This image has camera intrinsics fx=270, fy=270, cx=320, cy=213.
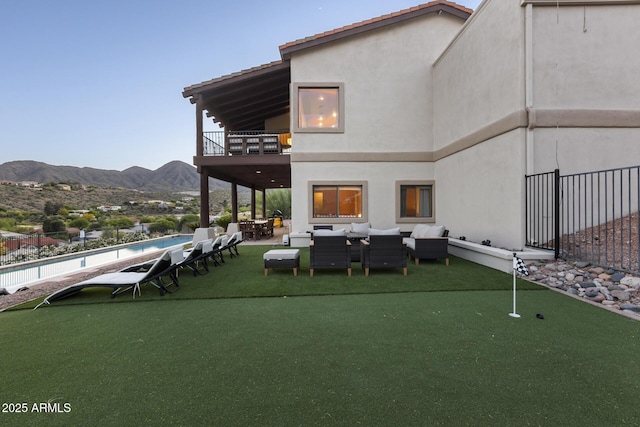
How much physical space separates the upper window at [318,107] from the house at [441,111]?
0.14 feet

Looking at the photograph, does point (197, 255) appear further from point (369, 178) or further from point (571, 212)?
point (571, 212)

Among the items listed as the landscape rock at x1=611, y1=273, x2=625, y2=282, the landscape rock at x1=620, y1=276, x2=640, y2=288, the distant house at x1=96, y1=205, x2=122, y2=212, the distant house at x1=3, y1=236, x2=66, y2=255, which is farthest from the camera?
the distant house at x1=96, y1=205, x2=122, y2=212

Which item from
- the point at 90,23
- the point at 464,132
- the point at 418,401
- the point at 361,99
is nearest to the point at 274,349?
the point at 418,401

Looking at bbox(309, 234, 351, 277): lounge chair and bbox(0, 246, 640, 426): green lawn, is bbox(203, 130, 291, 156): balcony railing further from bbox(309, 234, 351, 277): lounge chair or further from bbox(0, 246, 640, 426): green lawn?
bbox(0, 246, 640, 426): green lawn

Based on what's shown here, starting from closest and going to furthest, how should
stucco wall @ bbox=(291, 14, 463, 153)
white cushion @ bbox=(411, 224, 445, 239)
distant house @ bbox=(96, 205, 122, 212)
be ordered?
white cushion @ bbox=(411, 224, 445, 239)
stucco wall @ bbox=(291, 14, 463, 153)
distant house @ bbox=(96, 205, 122, 212)

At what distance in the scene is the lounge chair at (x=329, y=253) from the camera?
580 cm

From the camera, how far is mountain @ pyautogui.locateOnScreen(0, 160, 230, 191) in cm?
5922

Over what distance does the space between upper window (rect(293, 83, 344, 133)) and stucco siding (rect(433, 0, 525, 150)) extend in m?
3.59

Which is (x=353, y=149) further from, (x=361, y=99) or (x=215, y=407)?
(x=215, y=407)

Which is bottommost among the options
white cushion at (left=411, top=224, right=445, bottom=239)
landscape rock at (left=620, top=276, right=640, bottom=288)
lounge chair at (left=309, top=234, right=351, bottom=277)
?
landscape rock at (left=620, top=276, right=640, bottom=288)

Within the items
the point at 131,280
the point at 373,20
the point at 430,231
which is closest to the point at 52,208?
the point at 131,280

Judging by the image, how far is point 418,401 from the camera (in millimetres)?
1945

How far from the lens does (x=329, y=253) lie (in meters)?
5.84

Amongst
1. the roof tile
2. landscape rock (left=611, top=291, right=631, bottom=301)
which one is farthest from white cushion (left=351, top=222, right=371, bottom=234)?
the roof tile
